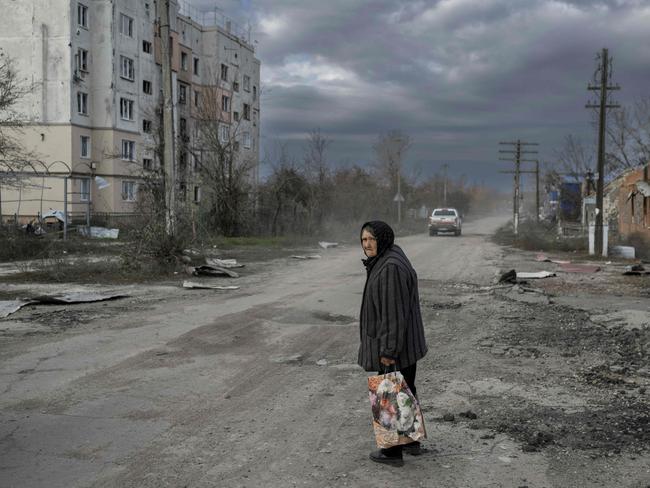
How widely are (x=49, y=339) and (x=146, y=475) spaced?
5.30m

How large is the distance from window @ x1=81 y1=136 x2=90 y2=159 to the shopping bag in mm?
Result: 40455

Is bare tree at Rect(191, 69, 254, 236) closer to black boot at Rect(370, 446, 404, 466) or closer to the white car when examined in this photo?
the white car

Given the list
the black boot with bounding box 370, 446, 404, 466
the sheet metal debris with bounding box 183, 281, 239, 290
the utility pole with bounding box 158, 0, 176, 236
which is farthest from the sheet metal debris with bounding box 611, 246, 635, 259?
the black boot with bounding box 370, 446, 404, 466

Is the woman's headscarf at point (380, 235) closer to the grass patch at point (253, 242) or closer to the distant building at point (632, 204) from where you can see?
the grass patch at point (253, 242)

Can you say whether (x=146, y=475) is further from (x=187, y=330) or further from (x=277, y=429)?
(x=187, y=330)

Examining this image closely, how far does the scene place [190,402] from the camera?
5.95 m

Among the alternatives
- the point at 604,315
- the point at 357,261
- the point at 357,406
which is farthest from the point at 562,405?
the point at 357,261

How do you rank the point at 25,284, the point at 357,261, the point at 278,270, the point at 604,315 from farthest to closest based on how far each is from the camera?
the point at 357,261 → the point at 278,270 → the point at 25,284 → the point at 604,315

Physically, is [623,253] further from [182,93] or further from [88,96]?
[182,93]

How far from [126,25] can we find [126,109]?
18.1 ft

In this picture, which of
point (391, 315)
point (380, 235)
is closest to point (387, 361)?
point (391, 315)

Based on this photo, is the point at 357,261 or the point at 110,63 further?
the point at 110,63

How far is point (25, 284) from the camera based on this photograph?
14469mm

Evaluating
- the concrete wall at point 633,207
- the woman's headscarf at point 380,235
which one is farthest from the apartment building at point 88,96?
the woman's headscarf at point 380,235
